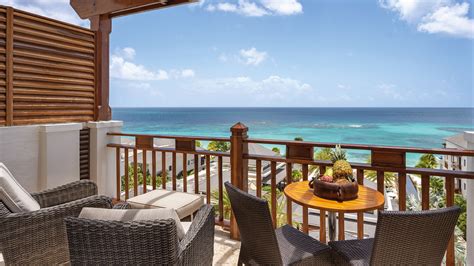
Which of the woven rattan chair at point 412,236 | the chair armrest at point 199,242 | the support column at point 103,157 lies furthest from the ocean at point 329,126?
the chair armrest at point 199,242

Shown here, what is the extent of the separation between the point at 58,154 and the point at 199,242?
2.69 m

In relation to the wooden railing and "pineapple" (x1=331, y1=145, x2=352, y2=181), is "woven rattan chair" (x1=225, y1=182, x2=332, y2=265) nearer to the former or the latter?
"pineapple" (x1=331, y1=145, x2=352, y2=181)

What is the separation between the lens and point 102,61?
4.05 m

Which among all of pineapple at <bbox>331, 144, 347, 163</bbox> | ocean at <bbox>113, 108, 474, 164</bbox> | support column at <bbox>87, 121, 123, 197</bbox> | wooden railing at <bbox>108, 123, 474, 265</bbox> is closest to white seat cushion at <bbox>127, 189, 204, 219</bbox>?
wooden railing at <bbox>108, 123, 474, 265</bbox>

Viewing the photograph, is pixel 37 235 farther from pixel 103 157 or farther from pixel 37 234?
pixel 103 157

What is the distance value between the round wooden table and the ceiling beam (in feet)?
8.72

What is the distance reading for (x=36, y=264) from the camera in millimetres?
1831

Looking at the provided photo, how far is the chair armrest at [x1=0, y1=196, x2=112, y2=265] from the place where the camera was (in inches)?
67.6

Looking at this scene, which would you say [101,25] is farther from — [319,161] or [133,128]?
[133,128]

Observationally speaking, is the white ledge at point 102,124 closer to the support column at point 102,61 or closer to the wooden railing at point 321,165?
the support column at point 102,61

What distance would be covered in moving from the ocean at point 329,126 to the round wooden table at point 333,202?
31.1 metres

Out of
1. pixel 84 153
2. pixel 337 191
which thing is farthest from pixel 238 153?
pixel 84 153

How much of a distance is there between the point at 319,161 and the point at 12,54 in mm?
3231

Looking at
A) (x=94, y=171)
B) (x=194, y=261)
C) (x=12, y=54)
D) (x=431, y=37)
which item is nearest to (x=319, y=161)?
(x=194, y=261)
